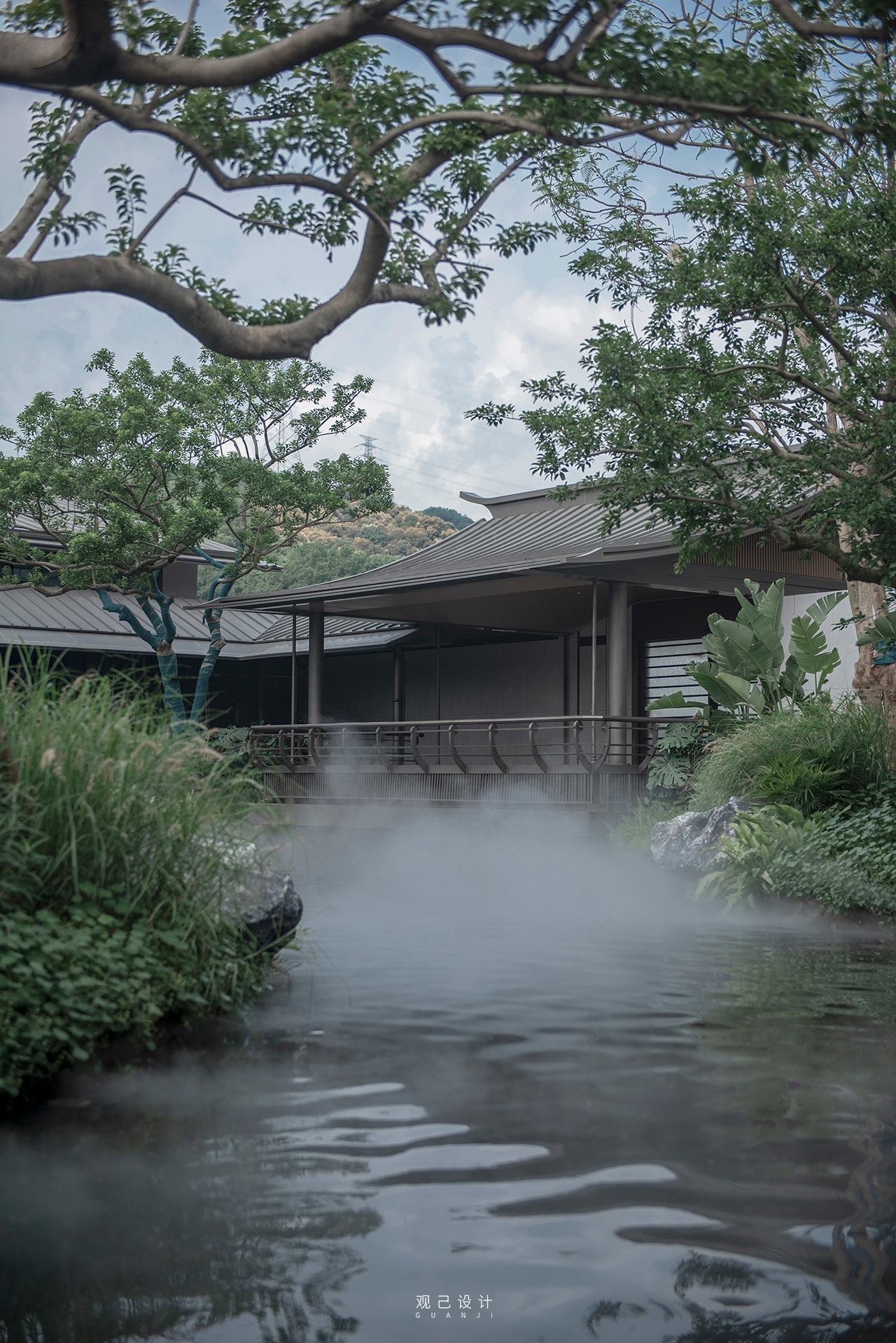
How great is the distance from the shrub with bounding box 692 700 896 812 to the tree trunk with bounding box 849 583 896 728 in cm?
223

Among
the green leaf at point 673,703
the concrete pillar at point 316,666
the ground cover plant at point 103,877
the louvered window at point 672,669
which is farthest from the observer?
the concrete pillar at point 316,666

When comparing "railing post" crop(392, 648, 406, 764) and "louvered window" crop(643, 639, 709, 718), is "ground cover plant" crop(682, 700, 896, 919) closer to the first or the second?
"louvered window" crop(643, 639, 709, 718)

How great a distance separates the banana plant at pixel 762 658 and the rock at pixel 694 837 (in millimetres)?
2200

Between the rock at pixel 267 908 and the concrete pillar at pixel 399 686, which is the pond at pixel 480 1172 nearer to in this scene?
the rock at pixel 267 908

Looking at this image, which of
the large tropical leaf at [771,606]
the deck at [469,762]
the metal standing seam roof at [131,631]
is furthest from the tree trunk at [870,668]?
the metal standing seam roof at [131,631]

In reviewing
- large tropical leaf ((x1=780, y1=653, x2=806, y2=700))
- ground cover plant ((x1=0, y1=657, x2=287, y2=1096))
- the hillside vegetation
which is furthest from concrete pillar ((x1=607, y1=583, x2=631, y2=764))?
the hillside vegetation

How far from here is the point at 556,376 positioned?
13.3 meters

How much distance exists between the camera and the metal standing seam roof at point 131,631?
24.8m

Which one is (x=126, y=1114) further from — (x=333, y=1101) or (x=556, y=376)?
(x=556, y=376)

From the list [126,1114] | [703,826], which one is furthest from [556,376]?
[126,1114]

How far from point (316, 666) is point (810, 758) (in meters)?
11.3

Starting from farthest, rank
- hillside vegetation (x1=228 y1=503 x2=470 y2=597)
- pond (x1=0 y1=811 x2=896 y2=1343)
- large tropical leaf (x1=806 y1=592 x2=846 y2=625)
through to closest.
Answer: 1. hillside vegetation (x1=228 y1=503 x2=470 y2=597)
2. large tropical leaf (x1=806 y1=592 x2=846 y2=625)
3. pond (x1=0 y1=811 x2=896 y2=1343)

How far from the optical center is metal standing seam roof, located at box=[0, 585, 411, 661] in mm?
24797

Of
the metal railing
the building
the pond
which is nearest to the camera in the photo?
the pond
